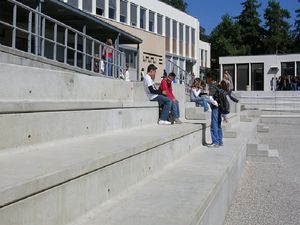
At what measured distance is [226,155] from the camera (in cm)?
830

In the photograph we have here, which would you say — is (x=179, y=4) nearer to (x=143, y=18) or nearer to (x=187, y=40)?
(x=187, y=40)

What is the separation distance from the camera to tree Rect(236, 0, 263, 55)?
8456cm

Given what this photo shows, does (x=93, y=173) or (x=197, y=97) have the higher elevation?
(x=197, y=97)

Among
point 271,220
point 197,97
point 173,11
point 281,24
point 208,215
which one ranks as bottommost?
point 271,220

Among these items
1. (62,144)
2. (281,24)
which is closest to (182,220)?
(62,144)

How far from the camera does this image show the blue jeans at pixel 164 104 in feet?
31.8

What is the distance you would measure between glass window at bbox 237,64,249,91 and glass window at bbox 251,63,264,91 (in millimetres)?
688

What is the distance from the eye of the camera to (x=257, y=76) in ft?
184

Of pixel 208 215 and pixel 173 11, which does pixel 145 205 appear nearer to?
pixel 208 215

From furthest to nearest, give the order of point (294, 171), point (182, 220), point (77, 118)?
point (294, 171), point (77, 118), point (182, 220)

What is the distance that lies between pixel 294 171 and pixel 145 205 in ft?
22.8

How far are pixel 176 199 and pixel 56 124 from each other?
4.99 feet

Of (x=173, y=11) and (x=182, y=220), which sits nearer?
(x=182, y=220)

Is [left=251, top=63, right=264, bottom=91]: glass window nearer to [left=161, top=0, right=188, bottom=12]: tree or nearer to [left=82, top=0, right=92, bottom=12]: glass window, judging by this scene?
[left=82, top=0, right=92, bottom=12]: glass window
